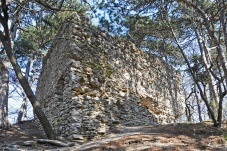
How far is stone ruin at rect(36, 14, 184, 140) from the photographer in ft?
19.3

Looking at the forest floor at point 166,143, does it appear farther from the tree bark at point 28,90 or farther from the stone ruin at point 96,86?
the stone ruin at point 96,86

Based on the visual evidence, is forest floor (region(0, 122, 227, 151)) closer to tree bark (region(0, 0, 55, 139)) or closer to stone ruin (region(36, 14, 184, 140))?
tree bark (region(0, 0, 55, 139))

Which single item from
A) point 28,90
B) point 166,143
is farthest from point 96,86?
point 166,143

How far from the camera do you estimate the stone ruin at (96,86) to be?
19.3 ft

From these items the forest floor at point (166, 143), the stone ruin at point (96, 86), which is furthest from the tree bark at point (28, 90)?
the forest floor at point (166, 143)

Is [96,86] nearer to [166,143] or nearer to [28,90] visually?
[28,90]

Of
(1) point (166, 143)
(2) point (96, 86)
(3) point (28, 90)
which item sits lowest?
(1) point (166, 143)

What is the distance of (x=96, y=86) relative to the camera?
6395mm

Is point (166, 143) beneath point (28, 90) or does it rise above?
beneath

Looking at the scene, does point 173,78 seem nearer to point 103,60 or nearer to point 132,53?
point 132,53

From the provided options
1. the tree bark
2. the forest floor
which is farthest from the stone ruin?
A: the forest floor

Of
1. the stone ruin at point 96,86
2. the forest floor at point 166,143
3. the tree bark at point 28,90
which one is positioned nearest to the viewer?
the forest floor at point 166,143

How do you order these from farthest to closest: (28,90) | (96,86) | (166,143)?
(96,86) < (28,90) < (166,143)

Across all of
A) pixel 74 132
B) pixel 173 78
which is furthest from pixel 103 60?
pixel 173 78
